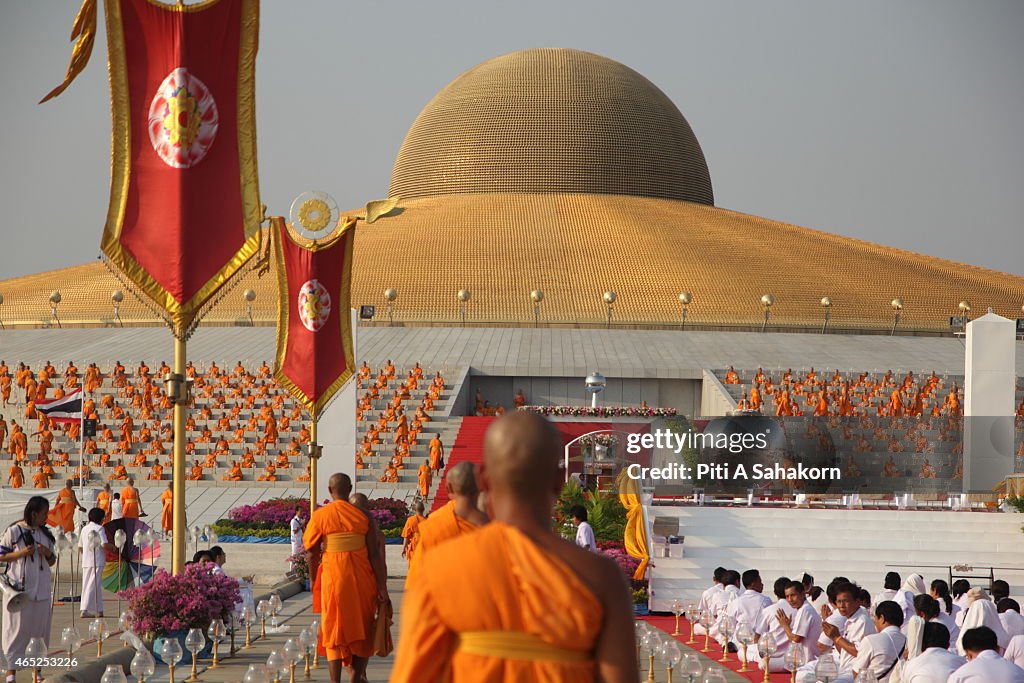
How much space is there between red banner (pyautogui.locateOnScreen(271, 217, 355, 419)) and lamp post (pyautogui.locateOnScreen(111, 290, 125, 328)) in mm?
20883

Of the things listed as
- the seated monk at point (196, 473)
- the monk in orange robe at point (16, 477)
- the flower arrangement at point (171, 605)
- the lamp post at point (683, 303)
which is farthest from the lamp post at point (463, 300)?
the flower arrangement at point (171, 605)

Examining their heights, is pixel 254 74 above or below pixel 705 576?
above

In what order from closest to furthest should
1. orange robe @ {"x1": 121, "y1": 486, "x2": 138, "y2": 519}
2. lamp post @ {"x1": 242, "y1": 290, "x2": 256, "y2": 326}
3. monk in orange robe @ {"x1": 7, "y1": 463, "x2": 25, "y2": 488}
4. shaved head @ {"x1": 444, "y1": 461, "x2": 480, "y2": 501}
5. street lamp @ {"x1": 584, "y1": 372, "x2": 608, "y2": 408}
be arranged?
shaved head @ {"x1": 444, "y1": 461, "x2": 480, "y2": 501} < orange robe @ {"x1": 121, "y1": 486, "x2": 138, "y2": 519} < monk in orange robe @ {"x1": 7, "y1": 463, "x2": 25, "y2": 488} < street lamp @ {"x1": 584, "y1": 372, "x2": 608, "y2": 408} < lamp post @ {"x1": 242, "y1": 290, "x2": 256, "y2": 326}

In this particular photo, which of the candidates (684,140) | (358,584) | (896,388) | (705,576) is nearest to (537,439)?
(358,584)

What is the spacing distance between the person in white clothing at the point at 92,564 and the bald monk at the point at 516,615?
312 inches

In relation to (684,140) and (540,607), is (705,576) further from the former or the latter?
A: (684,140)

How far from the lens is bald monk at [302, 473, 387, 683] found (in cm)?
656

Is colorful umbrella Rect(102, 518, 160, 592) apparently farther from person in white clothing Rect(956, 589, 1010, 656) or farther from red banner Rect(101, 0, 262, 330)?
person in white clothing Rect(956, 589, 1010, 656)

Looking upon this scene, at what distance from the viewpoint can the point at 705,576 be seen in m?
12.6

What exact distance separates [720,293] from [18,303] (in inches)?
702

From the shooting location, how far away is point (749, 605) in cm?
848

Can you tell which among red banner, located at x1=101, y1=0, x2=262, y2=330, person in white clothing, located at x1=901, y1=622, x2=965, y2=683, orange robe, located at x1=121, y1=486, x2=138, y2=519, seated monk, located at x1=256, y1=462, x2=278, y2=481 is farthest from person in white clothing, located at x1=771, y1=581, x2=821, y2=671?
seated monk, located at x1=256, y1=462, x2=278, y2=481

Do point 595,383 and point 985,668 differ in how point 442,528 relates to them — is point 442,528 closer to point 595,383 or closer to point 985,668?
point 985,668

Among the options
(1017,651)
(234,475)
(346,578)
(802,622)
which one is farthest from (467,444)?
(1017,651)
